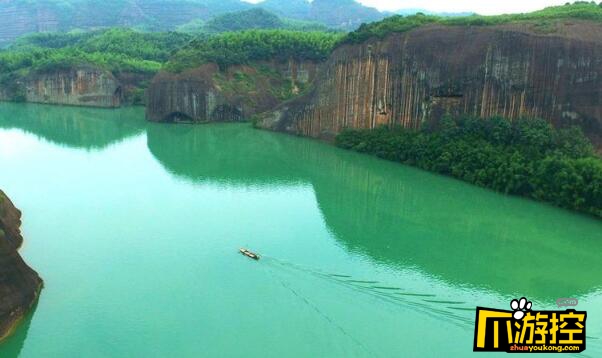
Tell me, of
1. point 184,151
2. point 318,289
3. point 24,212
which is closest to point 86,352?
point 318,289

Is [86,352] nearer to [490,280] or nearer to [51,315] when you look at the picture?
[51,315]

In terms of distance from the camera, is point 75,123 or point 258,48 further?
point 258,48

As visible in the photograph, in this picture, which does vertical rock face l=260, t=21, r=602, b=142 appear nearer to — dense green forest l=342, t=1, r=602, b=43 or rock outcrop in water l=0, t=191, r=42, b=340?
dense green forest l=342, t=1, r=602, b=43

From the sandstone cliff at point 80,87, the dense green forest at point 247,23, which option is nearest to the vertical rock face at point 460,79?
the sandstone cliff at point 80,87

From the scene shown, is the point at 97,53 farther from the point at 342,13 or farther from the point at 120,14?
the point at 342,13

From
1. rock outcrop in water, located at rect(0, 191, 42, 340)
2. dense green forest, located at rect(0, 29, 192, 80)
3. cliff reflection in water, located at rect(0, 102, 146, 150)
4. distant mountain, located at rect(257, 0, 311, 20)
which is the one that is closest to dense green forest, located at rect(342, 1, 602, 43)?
cliff reflection in water, located at rect(0, 102, 146, 150)

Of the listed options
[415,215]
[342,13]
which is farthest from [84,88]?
[342,13]

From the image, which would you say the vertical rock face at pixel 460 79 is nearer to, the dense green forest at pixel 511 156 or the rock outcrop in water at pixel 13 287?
the dense green forest at pixel 511 156
